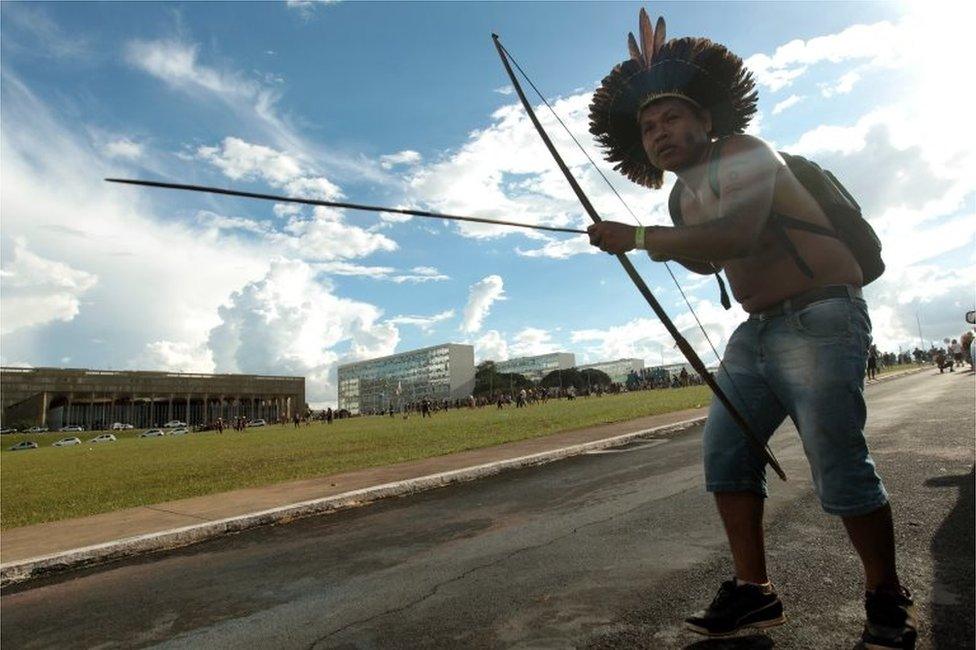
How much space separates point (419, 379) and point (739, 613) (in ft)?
551

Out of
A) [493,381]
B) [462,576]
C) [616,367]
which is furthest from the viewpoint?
[616,367]

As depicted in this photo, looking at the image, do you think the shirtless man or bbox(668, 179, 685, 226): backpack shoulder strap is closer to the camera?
the shirtless man

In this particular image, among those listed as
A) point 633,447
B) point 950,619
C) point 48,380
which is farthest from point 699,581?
point 48,380

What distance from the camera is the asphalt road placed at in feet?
7.82

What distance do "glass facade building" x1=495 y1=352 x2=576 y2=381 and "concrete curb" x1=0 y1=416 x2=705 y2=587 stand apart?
15942 cm

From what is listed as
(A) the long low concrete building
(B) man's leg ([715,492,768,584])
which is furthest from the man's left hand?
(A) the long low concrete building

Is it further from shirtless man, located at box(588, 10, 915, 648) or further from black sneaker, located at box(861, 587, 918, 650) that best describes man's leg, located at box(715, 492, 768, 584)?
black sneaker, located at box(861, 587, 918, 650)

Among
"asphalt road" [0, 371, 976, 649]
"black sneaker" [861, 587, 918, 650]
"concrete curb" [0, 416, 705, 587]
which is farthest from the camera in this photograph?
"concrete curb" [0, 416, 705, 587]

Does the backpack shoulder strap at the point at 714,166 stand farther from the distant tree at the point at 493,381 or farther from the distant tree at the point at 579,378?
the distant tree at the point at 493,381

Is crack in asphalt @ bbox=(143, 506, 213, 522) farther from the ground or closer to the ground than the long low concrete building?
closer to the ground

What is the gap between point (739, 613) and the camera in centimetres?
208

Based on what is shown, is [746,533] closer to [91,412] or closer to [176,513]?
[176,513]

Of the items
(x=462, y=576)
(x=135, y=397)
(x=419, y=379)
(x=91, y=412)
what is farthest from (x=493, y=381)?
(x=462, y=576)

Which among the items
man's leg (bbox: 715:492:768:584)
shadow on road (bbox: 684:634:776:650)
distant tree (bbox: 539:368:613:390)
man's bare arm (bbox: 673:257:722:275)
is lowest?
shadow on road (bbox: 684:634:776:650)
